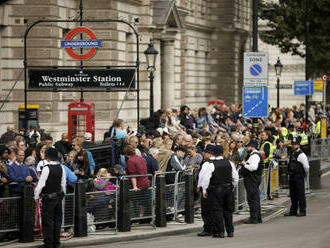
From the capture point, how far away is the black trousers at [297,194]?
2203 centimetres

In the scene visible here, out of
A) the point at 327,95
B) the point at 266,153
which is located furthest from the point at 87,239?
the point at 327,95

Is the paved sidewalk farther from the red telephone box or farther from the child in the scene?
the red telephone box

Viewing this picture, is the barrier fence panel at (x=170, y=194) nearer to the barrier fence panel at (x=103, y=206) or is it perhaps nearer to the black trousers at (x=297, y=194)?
the barrier fence panel at (x=103, y=206)

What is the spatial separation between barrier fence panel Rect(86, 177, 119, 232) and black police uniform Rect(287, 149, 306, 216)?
17.3 ft

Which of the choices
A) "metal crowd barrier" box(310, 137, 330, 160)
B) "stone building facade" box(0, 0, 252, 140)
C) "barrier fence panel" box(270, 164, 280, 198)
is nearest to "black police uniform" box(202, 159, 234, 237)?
"barrier fence panel" box(270, 164, 280, 198)

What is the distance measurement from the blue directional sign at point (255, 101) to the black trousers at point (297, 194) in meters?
2.04

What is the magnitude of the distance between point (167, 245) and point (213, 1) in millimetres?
45642

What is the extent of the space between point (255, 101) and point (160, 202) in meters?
5.61

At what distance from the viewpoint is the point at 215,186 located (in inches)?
696

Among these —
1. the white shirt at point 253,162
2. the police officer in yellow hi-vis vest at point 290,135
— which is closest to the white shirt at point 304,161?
the white shirt at point 253,162

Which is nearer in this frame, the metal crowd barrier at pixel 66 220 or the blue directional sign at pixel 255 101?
the metal crowd barrier at pixel 66 220

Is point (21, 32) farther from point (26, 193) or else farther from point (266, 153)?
point (26, 193)

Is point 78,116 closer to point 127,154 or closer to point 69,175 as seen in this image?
point 127,154

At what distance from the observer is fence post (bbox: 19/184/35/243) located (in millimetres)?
16703
